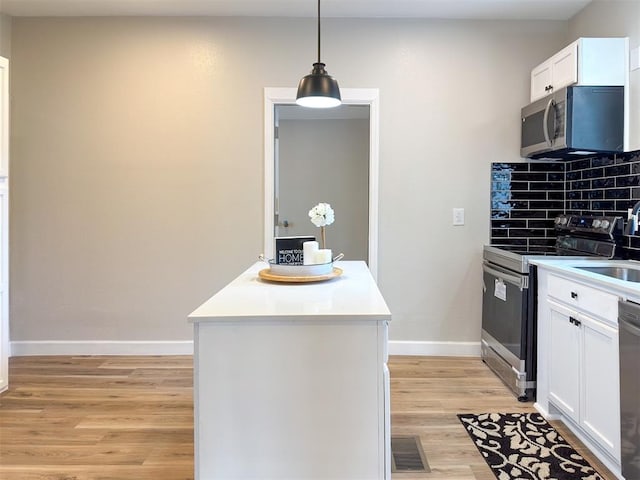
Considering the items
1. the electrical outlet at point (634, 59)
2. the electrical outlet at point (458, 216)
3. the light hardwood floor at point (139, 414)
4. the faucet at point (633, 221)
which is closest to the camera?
the light hardwood floor at point (139, 414)

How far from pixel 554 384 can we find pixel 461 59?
94.6 inches

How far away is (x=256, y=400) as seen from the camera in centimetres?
155

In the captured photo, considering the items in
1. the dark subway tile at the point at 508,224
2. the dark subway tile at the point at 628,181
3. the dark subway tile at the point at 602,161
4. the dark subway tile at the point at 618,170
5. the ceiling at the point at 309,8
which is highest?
the ceiling at the point at 309,8

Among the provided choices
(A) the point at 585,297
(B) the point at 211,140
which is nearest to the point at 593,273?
(A) the point at 585,297

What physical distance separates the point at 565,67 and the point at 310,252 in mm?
2070

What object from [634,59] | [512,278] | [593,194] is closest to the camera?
[634,59]

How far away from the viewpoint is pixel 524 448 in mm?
2203

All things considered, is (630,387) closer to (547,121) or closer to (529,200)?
(547,121)

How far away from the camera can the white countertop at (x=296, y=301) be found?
153 centimetres

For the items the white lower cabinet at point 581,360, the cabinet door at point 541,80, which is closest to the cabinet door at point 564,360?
the white lower cabinet at point 581,360

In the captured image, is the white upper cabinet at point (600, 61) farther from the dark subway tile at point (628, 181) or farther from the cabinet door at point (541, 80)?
the dark subway tile at point (628, 181)

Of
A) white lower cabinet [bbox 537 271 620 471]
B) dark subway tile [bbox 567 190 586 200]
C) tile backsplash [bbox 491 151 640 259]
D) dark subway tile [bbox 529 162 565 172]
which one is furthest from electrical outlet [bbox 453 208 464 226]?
white lower cabinet [bbox 537 271 620 471]

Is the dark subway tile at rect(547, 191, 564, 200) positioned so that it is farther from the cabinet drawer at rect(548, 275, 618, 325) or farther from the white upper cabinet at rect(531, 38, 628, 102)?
the cabinet drawer at rect(548, 275, 618, 325)

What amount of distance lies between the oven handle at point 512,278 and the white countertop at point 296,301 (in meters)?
1.08
